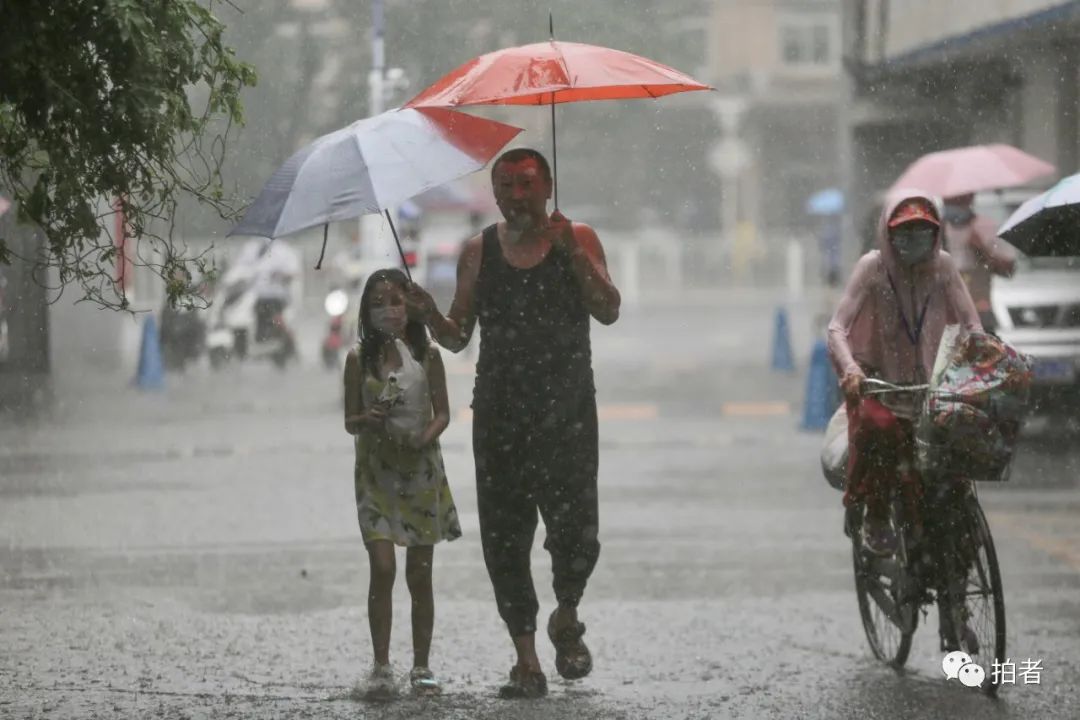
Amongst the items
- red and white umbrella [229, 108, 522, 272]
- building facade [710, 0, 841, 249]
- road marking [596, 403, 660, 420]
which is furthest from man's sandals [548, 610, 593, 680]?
building facade [710, 0, 841, 249]

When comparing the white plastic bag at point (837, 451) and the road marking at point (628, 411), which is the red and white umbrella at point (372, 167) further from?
the road marking at point (628, 411)

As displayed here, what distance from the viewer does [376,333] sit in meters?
6.78

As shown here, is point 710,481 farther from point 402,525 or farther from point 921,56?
point 921,56

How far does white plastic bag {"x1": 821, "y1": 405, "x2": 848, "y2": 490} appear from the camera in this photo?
708cm

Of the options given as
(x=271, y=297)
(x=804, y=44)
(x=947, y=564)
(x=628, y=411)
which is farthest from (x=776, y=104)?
(x=947, y=564)

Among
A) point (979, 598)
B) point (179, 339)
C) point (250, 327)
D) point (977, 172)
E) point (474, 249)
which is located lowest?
point (979, 598)

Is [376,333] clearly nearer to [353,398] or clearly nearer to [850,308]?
[353,398]

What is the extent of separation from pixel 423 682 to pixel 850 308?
2011 millimetres

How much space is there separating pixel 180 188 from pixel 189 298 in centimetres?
37

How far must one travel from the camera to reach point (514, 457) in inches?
266

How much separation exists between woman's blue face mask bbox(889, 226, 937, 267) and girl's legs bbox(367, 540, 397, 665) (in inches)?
80.9

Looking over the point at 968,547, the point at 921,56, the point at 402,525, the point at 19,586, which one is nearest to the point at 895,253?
the point at 968,547

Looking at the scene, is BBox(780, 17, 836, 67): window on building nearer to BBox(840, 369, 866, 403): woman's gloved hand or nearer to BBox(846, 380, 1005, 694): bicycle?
BBox(846, 380, 1005, 694): bicycle

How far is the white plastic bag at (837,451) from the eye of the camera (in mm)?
7082
